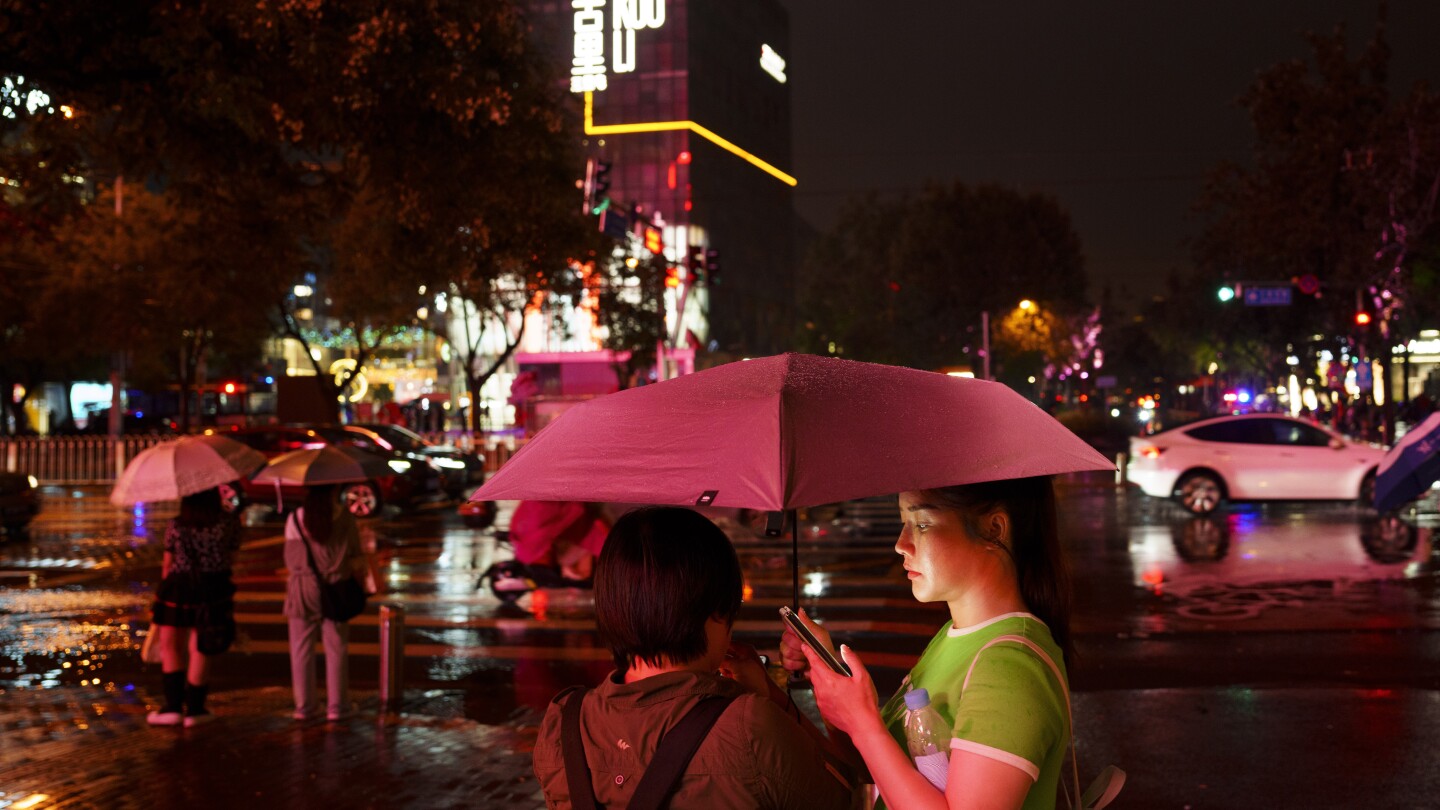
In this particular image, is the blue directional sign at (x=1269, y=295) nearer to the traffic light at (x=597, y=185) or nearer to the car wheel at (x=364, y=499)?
the traffic light at (x=597, y=185)

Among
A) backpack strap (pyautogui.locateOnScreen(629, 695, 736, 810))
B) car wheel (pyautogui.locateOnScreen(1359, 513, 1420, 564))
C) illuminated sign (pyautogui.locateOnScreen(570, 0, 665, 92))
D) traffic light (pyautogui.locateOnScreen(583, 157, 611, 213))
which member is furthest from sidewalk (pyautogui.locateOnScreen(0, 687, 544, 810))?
illuminated sign (pyautogui.locateOnScreen(570, 0, 665, 92))

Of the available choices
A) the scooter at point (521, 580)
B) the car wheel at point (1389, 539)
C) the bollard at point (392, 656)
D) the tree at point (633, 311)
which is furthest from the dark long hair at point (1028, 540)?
the tree at point (633, 311)

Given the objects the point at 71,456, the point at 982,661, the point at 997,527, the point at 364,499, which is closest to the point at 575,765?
the point at 982,661

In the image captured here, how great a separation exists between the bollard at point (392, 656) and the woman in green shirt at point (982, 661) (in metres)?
6.74

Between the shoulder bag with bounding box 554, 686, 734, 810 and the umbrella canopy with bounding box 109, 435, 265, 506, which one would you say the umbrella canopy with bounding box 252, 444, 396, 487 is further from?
the shoulder bag with bounding box 554, 686, 734, 810

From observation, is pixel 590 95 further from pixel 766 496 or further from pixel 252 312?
pixel 766 496

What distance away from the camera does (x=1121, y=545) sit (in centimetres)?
1795

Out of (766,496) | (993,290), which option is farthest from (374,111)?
(993,290)

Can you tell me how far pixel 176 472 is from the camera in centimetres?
866

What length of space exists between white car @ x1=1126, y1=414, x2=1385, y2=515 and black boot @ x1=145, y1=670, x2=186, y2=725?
16943mm

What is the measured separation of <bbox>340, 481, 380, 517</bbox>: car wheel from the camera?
2383 cm

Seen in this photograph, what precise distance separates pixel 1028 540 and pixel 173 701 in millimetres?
7462

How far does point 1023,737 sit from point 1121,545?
1630 centimetres

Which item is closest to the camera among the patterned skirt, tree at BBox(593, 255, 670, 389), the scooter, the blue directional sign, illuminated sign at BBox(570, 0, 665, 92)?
the patterned skirt
